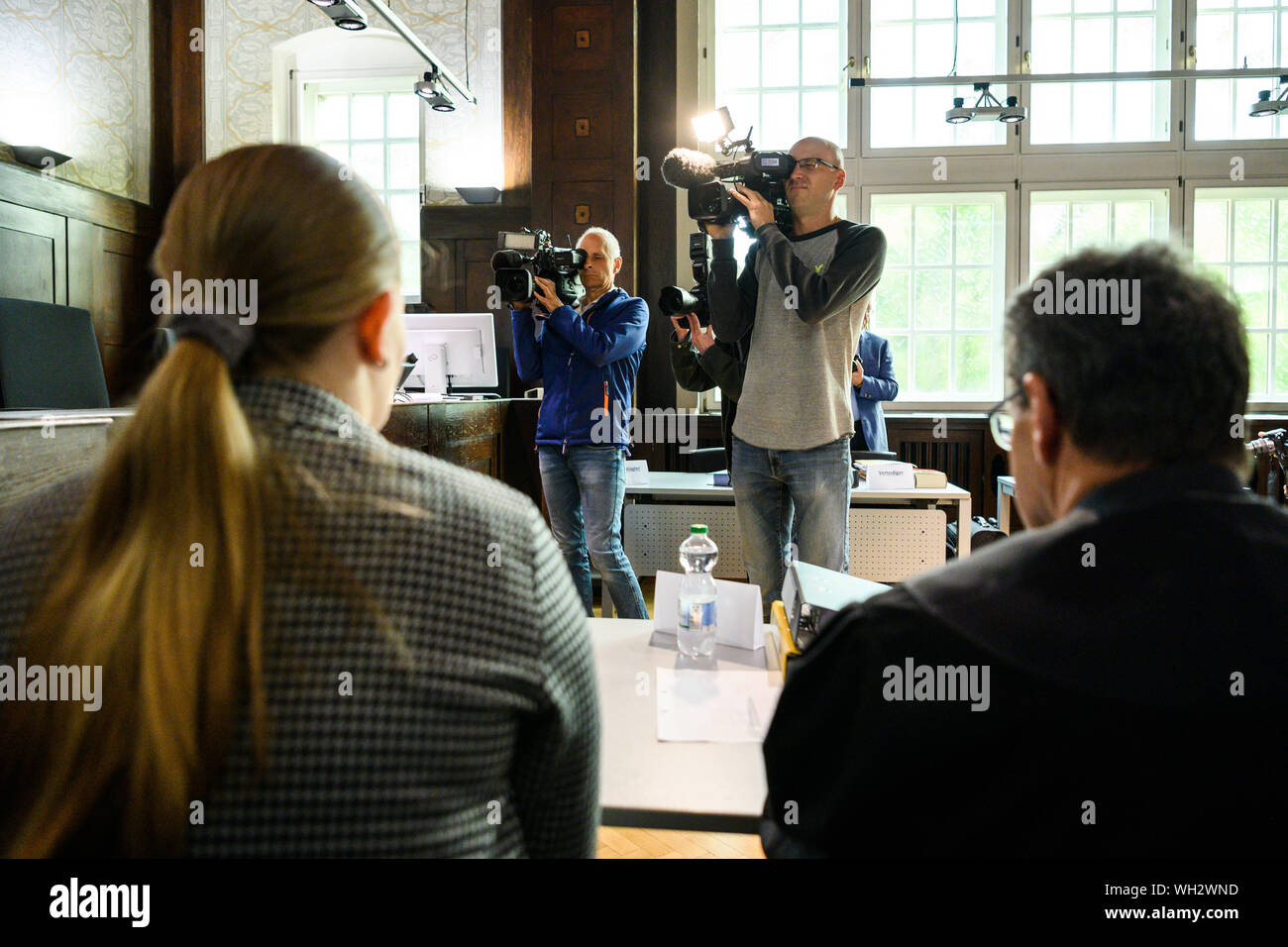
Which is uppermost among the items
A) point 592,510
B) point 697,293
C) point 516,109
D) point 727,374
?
point 516,109

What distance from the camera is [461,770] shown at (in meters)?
0.62

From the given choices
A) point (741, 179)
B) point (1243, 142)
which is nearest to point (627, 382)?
point (741, 179)

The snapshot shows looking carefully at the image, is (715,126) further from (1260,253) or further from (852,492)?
(1260,253)

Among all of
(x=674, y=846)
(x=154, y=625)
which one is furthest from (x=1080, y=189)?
(x=154, y=625)

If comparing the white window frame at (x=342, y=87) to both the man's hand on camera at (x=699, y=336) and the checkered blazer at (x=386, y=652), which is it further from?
the checkered blazer at (x=386, y=652)

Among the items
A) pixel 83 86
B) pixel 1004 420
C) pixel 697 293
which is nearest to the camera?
pixel 1004 420

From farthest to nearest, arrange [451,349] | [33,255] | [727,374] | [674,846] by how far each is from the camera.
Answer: [33,255] → [451,349] → [727,374] → [674,846]

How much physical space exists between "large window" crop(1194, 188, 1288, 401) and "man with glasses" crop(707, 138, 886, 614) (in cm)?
473

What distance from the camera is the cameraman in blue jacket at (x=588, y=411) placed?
295cm

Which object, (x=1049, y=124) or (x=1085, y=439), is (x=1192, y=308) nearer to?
(x=1085, y=439)

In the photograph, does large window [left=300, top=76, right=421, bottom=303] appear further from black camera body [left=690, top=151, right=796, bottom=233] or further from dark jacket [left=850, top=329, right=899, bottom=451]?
black camera body [left=690, top=151, right=796, bottom=233]

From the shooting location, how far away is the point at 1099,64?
563 centimetres

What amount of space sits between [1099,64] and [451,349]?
15.0 ft
